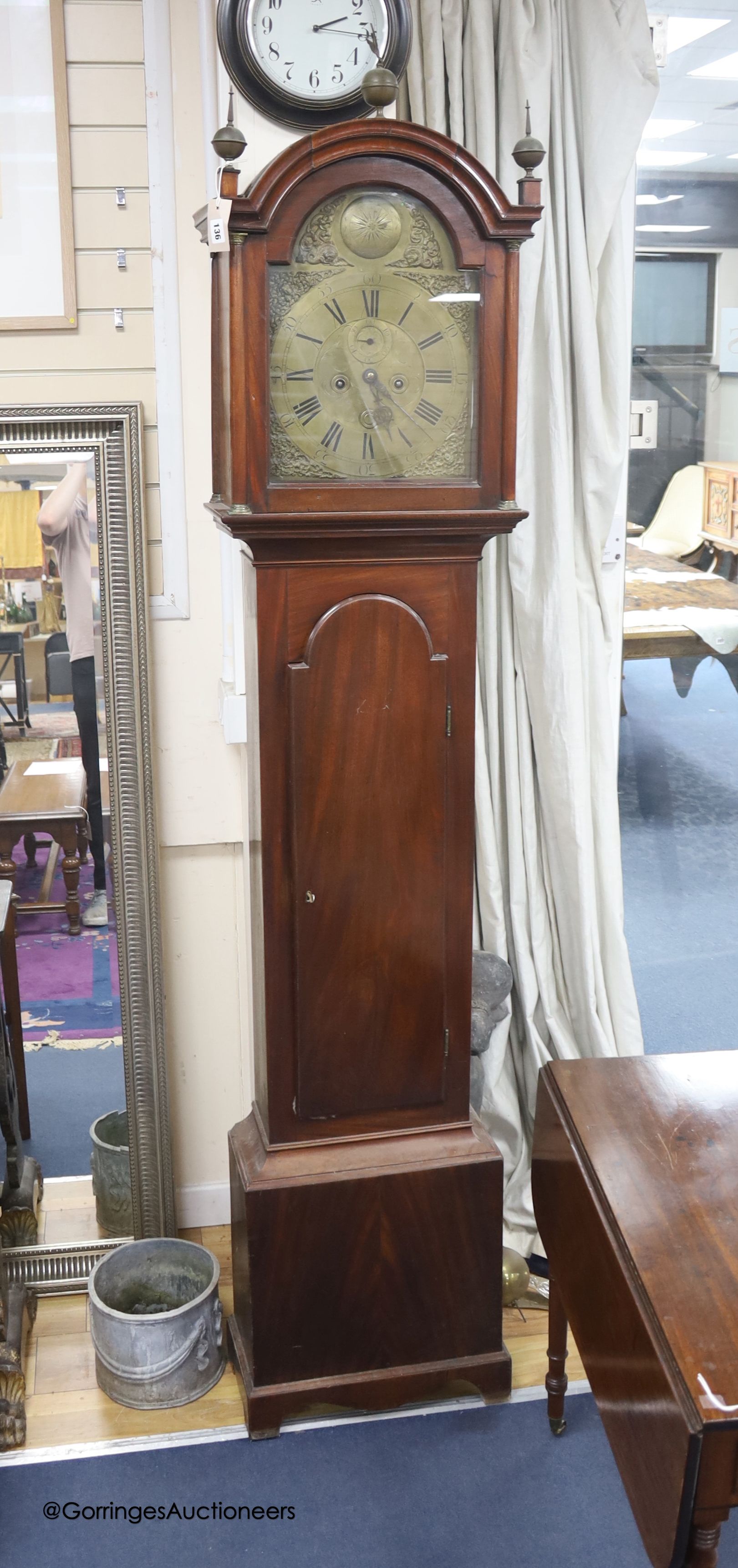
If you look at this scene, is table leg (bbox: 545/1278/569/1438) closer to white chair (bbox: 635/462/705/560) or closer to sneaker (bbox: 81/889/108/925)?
sneaker (bbox: 81/889/108/925)

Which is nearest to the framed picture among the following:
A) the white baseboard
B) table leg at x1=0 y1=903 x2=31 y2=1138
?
table leg at x1=0 y1=903 x2=31 y2=1138

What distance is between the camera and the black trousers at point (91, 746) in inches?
93.0

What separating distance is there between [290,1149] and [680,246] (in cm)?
196

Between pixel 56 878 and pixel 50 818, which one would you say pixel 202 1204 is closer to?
pixel 56 878

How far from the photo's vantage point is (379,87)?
1.73m

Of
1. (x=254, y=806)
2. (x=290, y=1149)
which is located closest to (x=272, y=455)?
(x=254, y=806)

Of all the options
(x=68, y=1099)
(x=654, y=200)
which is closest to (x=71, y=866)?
(x=68, y=1099)

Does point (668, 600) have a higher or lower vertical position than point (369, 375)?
lower

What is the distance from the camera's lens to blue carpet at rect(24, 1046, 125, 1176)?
2518 millimetres

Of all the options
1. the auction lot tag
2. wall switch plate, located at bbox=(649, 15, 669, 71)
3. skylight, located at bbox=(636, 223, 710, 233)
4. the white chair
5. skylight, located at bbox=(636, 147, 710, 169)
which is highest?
wall switch plate, located at bbox=(649, 15, 669, 71)

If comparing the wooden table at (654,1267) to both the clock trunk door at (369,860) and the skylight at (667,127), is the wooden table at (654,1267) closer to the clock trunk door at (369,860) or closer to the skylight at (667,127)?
the clock trunk door at (369,860)

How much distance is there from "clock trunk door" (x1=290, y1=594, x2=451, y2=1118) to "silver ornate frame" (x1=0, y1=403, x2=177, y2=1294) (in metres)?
0.52

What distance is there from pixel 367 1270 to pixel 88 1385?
609mm

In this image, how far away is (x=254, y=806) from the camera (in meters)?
2.10
